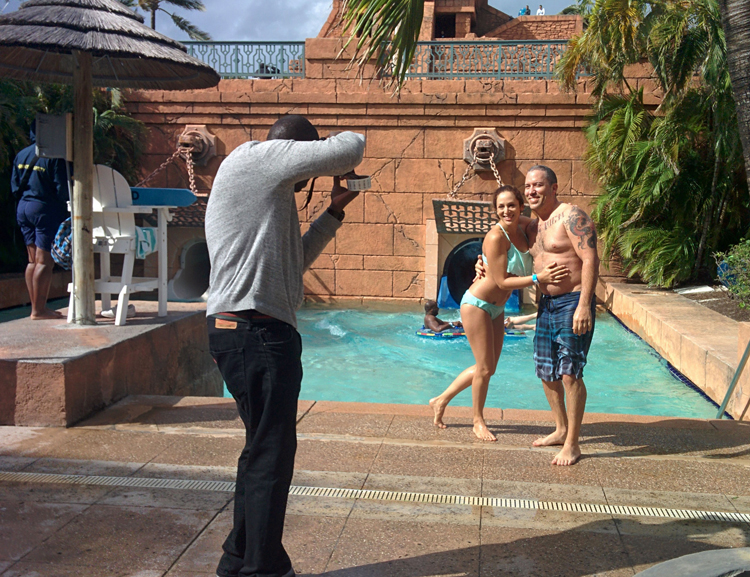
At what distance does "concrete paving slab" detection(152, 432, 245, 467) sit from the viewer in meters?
4.23

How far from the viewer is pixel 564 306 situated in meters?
4.45

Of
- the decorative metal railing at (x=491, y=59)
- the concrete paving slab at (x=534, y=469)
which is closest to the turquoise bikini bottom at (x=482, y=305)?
the concrete paving slab at (x=534, y=469)

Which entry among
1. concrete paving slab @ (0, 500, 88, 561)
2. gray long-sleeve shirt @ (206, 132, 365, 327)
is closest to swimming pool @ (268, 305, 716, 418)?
concrete paving slab @ (0, 500, 88, 561)

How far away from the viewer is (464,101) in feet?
43.4

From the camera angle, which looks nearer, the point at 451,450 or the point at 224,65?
the point at 451,450

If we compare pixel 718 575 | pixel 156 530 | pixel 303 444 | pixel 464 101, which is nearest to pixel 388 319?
pixel 464 101

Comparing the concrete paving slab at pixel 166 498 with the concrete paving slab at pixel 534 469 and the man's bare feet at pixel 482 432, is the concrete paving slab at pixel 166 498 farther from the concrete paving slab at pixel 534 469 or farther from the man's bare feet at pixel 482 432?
the man's bare feet at pixel 482 432

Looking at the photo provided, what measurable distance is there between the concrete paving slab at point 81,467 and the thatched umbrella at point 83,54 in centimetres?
220

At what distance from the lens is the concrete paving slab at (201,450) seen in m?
4.23

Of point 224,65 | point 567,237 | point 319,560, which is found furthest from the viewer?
point 224,65

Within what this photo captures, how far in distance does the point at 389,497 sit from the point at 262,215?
5.79ft

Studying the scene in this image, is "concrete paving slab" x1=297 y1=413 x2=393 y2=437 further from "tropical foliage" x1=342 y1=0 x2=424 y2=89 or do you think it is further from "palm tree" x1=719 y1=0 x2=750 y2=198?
"palm tree" x1=719 y1=0 x2=750 y2=198

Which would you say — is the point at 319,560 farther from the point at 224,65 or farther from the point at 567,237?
the point at 224,65

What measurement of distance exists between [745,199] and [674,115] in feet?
6.04
